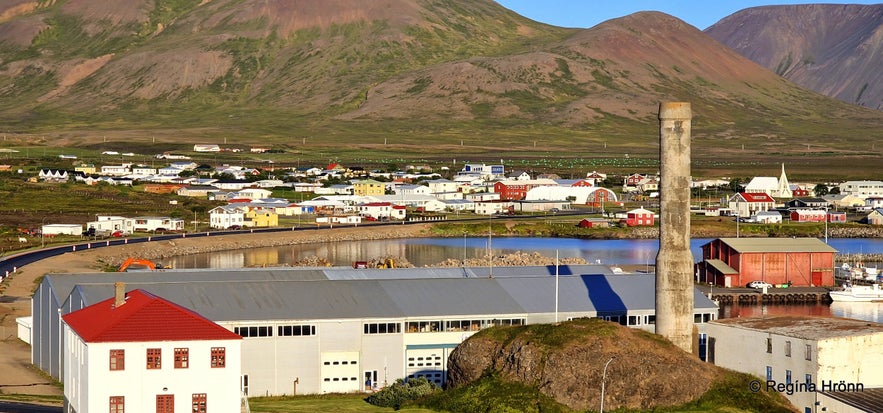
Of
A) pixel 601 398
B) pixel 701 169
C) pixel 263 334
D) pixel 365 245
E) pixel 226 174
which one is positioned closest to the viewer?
pixel 601 398

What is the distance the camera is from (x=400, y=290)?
44562 millimetres

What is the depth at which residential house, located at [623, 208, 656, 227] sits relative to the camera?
367 feet

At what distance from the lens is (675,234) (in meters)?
39.6

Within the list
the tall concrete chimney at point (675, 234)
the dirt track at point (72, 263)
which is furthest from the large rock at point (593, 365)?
the dirt track at point (72, 263)

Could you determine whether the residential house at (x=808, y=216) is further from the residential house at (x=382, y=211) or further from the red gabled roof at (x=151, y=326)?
the red gabled roof at (x=151, y=326)

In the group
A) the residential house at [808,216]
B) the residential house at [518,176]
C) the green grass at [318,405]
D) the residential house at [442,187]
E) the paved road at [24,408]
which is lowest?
the green grass at [318,405]

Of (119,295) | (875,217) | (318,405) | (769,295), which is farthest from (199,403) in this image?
(875,217)

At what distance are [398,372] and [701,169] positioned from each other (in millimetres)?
156638

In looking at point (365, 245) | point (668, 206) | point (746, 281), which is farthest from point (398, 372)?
point (365, 245)

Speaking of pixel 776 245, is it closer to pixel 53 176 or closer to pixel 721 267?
pixel 721 267

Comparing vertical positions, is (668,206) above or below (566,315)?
above

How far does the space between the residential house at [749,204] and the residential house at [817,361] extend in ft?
268

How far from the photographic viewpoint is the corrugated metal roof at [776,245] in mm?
72875

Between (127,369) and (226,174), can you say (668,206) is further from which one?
(226,174)
